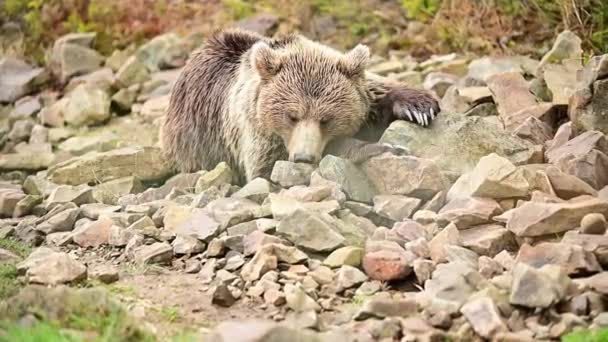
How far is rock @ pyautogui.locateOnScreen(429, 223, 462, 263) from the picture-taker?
4.41m

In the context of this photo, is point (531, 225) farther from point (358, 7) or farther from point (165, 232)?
point (358, 7)

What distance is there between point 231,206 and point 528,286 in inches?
78.0

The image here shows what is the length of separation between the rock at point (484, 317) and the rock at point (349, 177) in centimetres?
169

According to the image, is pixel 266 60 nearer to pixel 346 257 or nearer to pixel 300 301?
pixel 346 257

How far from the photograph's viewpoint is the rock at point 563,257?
4055mm

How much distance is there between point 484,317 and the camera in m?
3.64

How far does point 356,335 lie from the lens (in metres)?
3.70

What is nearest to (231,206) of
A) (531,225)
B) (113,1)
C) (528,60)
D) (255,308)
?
(255,308)

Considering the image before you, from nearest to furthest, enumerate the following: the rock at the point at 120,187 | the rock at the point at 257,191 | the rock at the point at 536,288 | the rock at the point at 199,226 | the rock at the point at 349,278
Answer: the rock at the point at 536,288 < the rock at the point at 349,278 < the rock at the point at 199,226 < the rock at the point at 257,191 < the rock at the point at 120,187

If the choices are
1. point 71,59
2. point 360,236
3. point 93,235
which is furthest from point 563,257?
point 71,59

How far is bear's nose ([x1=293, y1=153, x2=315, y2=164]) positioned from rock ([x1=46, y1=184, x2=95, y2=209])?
1.37 metres

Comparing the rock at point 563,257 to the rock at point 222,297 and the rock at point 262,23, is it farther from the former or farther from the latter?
the rock at point 262,23

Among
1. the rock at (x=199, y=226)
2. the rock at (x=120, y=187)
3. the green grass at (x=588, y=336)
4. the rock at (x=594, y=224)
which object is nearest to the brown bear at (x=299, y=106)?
the rock at (x=120, y=187)

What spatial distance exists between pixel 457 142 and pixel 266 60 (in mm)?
1400
